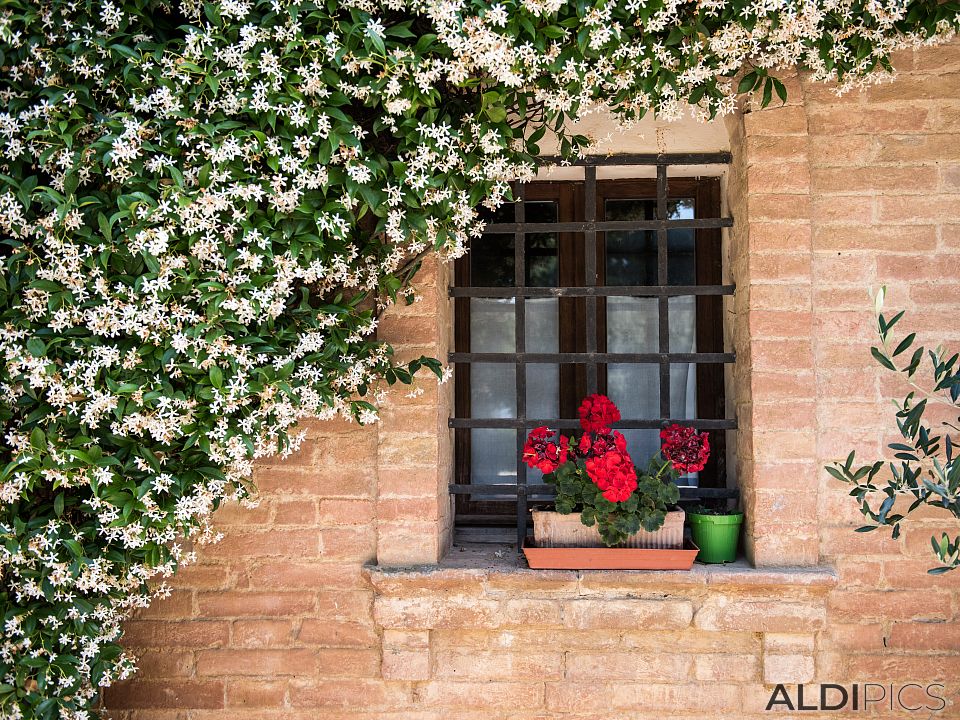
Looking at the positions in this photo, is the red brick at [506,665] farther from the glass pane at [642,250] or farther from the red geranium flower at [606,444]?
the glass pane at [642,250]

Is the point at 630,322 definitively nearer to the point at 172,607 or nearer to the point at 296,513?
the point at 296,513

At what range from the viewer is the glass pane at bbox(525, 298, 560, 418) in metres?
3.75

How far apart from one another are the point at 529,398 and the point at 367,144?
4.91ft

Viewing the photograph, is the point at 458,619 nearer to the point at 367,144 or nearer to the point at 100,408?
the point at 100,408

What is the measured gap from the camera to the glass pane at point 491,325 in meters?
3.78

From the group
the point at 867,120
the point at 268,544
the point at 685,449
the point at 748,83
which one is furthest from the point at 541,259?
the point at 268,544

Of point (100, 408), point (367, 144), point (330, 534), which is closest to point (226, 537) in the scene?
point (330, 534)

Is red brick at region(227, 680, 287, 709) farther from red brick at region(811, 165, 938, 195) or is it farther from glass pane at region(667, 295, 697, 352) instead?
red brick at region(811, 165, 938, 195)

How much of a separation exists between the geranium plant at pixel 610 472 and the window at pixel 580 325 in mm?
438

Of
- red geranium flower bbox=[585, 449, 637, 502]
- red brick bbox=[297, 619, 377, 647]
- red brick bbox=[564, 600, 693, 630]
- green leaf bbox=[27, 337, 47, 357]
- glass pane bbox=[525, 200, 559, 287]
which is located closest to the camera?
green leaf bbox=[27, 337, 47, 357]

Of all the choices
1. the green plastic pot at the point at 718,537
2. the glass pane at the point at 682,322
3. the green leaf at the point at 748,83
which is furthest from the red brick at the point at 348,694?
the green leaf at the point at 748,83

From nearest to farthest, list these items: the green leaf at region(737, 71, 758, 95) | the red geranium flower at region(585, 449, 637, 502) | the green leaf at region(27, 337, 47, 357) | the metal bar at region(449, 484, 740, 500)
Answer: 1. the green leaf at region(27, 337, 47, 357)
2. the green leaf at region(737, 71, 758, 95)
3. the red geranium flower at region(585, 449, 637, 502)
4. the metal bar at region(449, 484, 740, 500)

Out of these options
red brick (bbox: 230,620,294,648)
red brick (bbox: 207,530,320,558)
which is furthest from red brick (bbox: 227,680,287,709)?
red brick (bbox: 207,530,320,558)

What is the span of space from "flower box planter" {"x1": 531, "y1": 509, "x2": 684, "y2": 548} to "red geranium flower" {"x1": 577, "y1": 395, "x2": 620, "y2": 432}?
0.33m
